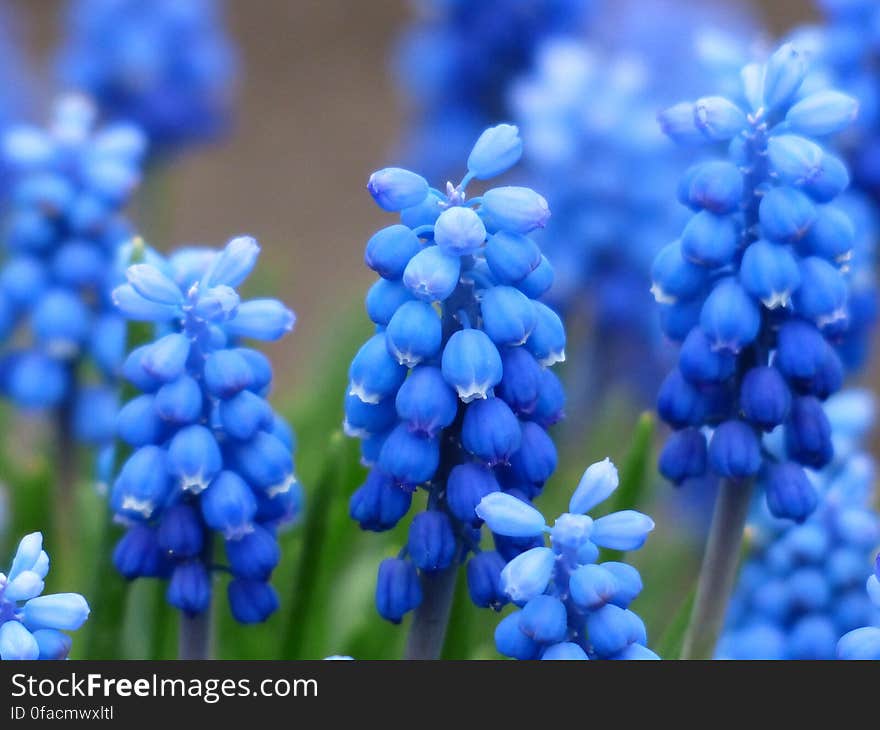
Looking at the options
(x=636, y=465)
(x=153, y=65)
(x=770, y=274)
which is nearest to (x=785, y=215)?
(x=770, y=274)

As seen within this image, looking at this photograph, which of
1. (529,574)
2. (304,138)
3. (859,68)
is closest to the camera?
(529,574)

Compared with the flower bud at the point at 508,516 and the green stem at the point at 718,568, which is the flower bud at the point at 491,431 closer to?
the flower bud at the point at 508,516

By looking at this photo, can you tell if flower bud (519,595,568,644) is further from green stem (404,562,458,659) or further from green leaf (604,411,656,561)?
green leaf (604,411,656,561)

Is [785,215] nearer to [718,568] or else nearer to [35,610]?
[718,568]

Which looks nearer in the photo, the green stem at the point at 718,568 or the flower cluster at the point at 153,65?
the green stem at the point at 718,568

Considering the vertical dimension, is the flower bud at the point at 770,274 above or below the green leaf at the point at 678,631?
above

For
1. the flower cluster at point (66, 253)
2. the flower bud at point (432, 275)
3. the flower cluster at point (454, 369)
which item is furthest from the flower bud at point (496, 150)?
the flower cluster at point (66, 253)
